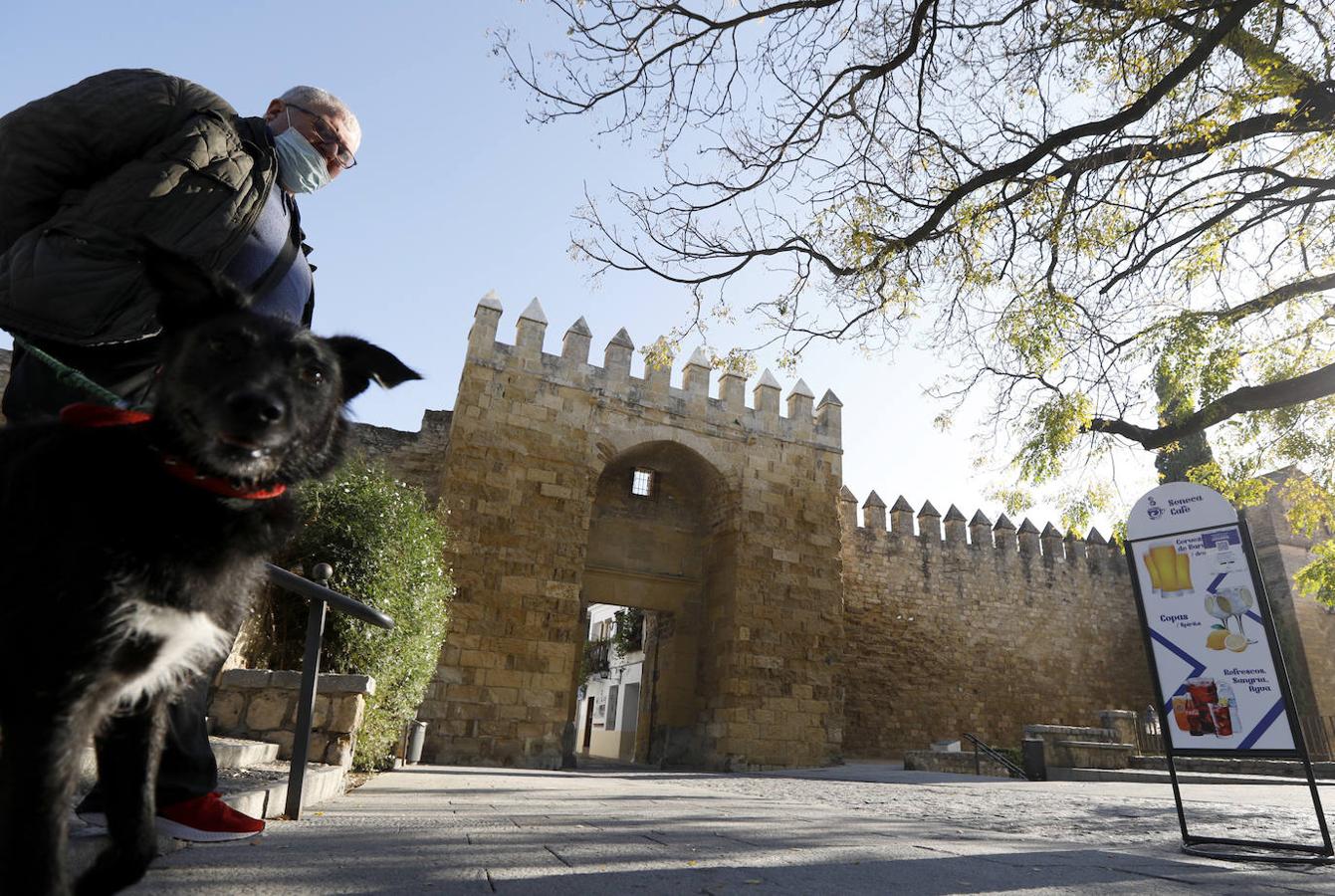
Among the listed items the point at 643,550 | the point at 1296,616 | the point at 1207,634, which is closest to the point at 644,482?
the point at 643,550

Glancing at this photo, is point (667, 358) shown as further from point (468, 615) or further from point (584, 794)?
point (468, 615)

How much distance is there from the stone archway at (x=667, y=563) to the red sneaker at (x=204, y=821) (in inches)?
445

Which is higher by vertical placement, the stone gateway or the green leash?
the stone gateway

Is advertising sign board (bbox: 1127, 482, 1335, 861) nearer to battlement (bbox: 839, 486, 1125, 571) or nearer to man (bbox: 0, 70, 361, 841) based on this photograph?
man (bbox: 0, 70, 361, 841)

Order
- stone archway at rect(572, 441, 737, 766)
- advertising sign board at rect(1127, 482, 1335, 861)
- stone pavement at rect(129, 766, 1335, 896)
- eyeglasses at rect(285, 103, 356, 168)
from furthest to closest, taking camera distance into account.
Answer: stone archway at rect(572, 441, 737, 766) → advertising sign board at rect(1127, 482, 1335, 861) → eyeglasses at rect(285, 103, 356, 168) → stone pavement at rect(129, 766, 1335, 896)

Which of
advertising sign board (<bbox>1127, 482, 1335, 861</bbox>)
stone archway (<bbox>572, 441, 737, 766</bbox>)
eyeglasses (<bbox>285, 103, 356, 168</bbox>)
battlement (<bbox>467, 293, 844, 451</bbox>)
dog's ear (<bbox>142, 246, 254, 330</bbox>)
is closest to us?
dog's ear (<bbox>142, 246, 254, 330</bbox>)

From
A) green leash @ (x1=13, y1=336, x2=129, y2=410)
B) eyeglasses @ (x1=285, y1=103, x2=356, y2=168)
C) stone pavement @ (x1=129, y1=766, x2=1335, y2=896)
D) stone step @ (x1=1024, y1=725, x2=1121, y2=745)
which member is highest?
eyeglasses @ (x1=285, y1=103, x2=356, y2=168)

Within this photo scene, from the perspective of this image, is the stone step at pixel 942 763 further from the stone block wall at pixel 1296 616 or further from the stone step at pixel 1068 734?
the stone block wall at pixel 1296 616

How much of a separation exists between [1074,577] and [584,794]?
58.8 ft

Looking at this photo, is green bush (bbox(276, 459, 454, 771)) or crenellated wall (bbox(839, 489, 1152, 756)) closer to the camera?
green bush (bbox(276, 459, 454, 771))

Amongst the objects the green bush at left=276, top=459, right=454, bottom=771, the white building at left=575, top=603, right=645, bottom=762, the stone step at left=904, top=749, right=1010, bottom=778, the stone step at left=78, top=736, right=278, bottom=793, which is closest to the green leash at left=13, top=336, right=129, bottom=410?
the stone step at left=78, top=736, right=278, bottom=793

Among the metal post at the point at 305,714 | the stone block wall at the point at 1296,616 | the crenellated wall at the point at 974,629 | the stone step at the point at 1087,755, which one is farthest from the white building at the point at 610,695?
the stone block wall at the point at 1296,616

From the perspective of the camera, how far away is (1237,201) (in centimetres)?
693

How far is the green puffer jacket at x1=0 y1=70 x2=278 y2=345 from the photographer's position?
4.91 ft
